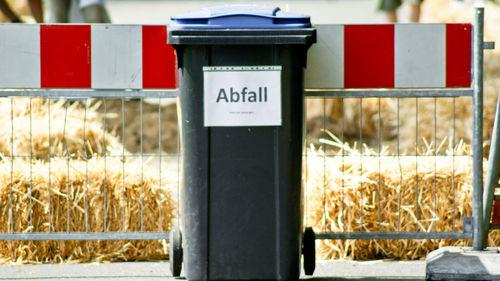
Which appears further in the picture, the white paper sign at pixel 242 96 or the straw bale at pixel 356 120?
the straw bale at pixel 356 120

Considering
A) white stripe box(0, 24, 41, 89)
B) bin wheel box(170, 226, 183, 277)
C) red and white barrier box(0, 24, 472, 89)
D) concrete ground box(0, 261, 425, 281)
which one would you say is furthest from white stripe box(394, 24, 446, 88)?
white stripe box(0, 24, 41, 89)

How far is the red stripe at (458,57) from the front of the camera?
5113 millimetres

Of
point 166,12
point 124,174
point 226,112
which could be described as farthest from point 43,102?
point 166,12

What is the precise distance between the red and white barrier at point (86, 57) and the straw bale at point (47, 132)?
991 millimetres

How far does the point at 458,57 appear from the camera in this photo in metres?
5.12

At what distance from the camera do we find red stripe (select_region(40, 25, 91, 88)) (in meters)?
5.08

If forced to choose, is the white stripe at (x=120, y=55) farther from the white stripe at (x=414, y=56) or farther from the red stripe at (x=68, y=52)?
the white stripe at (x=414, y=56)

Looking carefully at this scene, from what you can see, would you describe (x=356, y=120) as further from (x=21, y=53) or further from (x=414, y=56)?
Answer: (x=21, y=53)

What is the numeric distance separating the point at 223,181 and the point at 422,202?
1469 millimetres

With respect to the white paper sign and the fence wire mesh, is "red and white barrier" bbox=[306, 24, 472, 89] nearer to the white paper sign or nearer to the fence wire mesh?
the fence wire mesh

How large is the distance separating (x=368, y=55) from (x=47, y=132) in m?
2.48

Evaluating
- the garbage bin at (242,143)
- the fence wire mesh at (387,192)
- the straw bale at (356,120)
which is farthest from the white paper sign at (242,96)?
the straw bale at (356,120)

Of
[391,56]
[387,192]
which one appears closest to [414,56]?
[391,56]

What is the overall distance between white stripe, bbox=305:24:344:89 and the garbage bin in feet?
1.46
